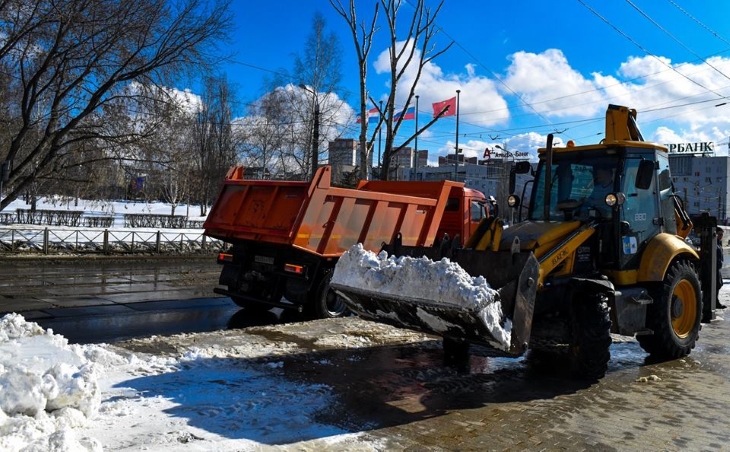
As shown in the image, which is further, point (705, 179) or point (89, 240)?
point (705, 179)

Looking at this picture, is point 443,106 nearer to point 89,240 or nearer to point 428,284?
point 89,240

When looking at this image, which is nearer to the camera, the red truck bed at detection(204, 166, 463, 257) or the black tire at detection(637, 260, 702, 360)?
the black tire at detection(637, 260, 702, 360)

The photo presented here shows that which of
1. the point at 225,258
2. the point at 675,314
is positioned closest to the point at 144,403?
the point at 225,258

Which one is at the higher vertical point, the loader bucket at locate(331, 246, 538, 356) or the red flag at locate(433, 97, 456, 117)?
the red flag at locate(433, 97, 456, 117)

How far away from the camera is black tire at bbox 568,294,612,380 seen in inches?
252

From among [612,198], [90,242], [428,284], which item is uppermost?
[612,198]

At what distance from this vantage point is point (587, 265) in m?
7.21

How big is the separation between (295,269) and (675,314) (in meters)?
5.69

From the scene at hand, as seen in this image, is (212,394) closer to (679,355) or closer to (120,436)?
(120,436)

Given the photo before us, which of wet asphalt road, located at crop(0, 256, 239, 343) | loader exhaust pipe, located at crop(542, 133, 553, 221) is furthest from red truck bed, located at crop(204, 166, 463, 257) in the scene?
loader exhaust pipe, located at crop(542, 133, 553, 221)

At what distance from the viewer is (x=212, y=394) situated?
5.53 m

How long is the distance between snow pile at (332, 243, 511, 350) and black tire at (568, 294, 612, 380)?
1.40 m

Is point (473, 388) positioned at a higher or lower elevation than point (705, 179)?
lower

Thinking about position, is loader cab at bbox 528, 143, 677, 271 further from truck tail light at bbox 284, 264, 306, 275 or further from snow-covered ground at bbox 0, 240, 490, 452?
truck tail light at bbox 284, 264, 306, 275
